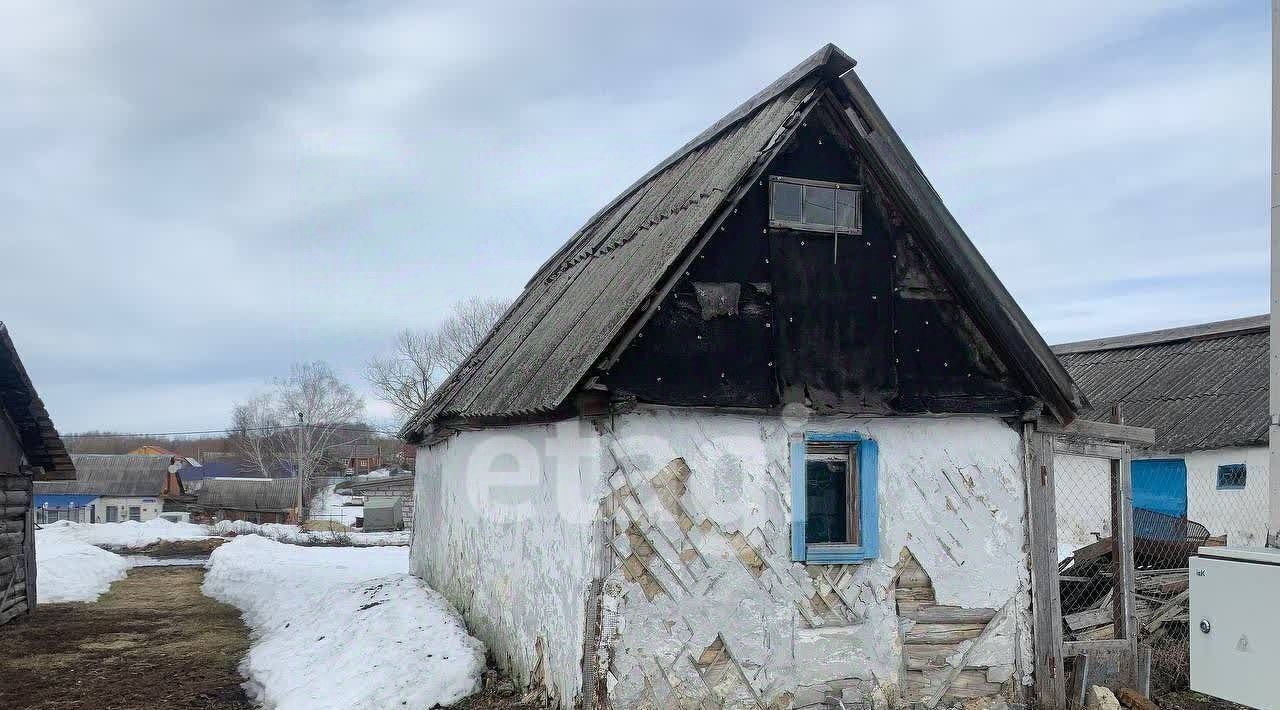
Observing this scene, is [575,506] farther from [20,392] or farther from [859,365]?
[20,392]

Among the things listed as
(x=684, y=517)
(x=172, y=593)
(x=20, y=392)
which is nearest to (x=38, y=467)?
(x=20, y=392)

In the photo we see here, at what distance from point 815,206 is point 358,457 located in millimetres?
82840

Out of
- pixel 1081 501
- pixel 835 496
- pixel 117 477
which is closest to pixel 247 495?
pixel 117 477

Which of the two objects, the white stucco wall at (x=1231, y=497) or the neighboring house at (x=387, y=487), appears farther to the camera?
the neighboring house at (x=387, y=487)

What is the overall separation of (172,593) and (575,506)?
1393 centimetres

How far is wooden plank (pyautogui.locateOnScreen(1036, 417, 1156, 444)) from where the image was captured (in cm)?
804

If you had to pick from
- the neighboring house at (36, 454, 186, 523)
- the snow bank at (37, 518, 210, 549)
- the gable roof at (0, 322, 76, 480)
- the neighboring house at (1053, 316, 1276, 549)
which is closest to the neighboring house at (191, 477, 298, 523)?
the neighboring house at (36, 454, 186, 523)

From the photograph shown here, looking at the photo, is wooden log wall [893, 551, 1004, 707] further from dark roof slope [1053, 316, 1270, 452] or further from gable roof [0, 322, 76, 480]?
gable roof [0, 322, 76, 480]

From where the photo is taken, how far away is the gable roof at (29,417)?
→ 509 inches

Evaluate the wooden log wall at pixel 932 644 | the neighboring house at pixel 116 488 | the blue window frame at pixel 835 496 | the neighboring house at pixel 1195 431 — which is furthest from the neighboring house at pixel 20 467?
the neighboring house at pixel 116 488

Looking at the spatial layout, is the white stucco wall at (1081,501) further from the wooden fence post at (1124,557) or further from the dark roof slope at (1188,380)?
the wooden fence post at (1124,557)

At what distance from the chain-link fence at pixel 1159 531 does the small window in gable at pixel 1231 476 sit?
16 millimetres

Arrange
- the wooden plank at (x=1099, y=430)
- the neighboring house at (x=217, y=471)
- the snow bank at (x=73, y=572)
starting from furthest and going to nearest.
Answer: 1. the neighboring house at (x=217, y=471)
2. the snow bank at (x=73, y=572)
3. the wooden plank at (x=1099, y=430)

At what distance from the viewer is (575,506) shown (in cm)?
713
